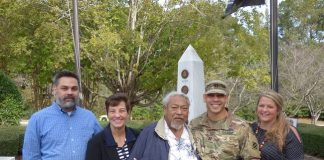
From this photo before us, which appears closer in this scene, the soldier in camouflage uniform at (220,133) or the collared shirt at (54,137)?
the soldier in camouflage uniform at (220,133)

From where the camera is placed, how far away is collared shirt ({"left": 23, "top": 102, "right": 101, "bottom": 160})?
135 inches

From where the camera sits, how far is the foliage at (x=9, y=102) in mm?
11617

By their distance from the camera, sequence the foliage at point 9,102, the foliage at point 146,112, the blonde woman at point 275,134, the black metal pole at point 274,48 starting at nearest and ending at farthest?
the blonde woman at point 275,134
the black metal pole at point 274,48
the foliage at point 9,102
the foliage at point 146,112

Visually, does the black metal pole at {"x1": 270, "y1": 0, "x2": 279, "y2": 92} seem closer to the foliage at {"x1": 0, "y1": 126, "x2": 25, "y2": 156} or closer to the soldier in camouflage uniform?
the soldier in camouflage uniform

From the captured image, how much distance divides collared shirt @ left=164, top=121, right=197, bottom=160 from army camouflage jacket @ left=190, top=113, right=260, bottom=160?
2.4 inches

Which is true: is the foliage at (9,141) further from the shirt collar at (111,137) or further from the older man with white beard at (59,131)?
the shirt collar at (111,137)

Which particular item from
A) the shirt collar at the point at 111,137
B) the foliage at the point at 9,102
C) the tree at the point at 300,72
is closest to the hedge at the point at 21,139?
the foliage at the point at 9,102

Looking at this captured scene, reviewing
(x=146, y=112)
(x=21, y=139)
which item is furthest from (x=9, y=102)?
(x=146, y=112)

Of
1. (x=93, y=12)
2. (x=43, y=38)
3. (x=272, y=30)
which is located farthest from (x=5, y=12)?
(x=272, y=30)

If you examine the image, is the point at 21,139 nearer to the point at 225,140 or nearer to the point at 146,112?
the point at 225,140

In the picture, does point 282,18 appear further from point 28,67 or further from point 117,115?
point 117,115

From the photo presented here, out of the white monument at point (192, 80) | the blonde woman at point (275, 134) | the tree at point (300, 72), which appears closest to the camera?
the blonde woman at point (275, 134)

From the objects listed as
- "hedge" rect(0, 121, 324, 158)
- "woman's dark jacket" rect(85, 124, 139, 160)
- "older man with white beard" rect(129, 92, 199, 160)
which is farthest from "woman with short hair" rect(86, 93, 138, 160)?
"hedge" rect(0, 121, 324, 158)

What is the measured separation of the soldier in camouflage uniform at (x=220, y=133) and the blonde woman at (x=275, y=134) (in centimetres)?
13
